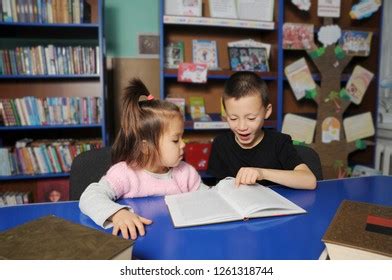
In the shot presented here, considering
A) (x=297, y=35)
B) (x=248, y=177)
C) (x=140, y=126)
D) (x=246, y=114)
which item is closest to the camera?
(x=248, y=177)

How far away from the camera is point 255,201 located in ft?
2.69

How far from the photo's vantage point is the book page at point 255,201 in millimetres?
782

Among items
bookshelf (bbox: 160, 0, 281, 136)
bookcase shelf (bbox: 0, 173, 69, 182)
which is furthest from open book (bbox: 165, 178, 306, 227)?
bookcase shelf (bbox: 0, 173, 69, 182)

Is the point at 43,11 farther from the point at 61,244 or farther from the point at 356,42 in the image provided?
the point at 356,42

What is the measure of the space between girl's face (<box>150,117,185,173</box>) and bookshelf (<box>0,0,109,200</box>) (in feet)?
4.55

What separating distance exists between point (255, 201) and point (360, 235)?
0.28m

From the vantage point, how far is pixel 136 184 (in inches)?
39.3

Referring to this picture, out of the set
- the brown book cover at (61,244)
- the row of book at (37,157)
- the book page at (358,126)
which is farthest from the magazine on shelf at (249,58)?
the brown book cover at (61,244)

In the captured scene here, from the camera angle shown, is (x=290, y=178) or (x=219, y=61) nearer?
(x=290, y=178)

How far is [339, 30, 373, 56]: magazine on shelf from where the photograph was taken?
2.58 meters

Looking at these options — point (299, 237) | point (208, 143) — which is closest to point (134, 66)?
point (208, 143)

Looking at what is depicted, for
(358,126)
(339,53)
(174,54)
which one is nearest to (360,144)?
(358,126)

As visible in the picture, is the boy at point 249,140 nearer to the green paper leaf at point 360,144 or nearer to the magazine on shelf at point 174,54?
the magazine on shelf at point 174,54

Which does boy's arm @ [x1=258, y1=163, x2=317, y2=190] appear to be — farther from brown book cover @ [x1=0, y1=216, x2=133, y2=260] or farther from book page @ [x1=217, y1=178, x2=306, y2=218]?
brown book cover @ [x1=0, y1=216, x2=133, y2=260]
